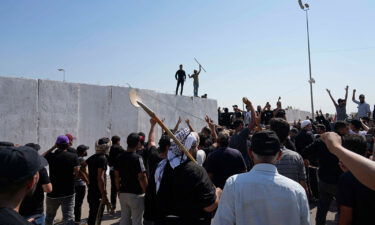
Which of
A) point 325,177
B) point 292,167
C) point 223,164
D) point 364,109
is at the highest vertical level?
point 364,109

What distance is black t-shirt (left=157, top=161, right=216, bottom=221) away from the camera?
9.66 ft

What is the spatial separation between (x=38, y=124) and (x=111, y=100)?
2.78 metres

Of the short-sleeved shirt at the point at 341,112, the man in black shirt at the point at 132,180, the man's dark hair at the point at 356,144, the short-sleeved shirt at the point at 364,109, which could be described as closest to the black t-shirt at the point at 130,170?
the man in black shirt at the point at 132,180

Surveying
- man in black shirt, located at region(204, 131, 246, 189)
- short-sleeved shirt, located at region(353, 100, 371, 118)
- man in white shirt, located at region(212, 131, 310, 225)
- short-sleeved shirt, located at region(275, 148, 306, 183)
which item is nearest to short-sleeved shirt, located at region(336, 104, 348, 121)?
short-sleeved shirt, located at region(353, 100, 371, 118)

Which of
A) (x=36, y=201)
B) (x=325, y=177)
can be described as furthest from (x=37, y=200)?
(x=325, y=177)

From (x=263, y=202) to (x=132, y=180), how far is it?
317 cm

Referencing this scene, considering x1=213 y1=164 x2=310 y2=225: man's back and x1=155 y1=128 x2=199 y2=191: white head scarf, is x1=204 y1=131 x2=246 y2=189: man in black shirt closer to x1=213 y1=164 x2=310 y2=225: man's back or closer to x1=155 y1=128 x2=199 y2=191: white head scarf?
x1=155 y1=128 x2=199 y2=191: white head scarf

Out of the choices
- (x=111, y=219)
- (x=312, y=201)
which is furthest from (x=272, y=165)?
(x=312, y=201)

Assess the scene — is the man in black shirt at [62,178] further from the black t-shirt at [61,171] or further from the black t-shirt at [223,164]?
the black t-shirt at [223,164]

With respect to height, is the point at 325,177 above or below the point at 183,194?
below

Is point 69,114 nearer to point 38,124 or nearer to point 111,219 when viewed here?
point 38,124

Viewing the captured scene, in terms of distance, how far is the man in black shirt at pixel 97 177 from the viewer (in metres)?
5.68

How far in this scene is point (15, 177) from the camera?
65.4 inches

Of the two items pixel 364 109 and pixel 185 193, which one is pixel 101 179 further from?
pixel 364 109
